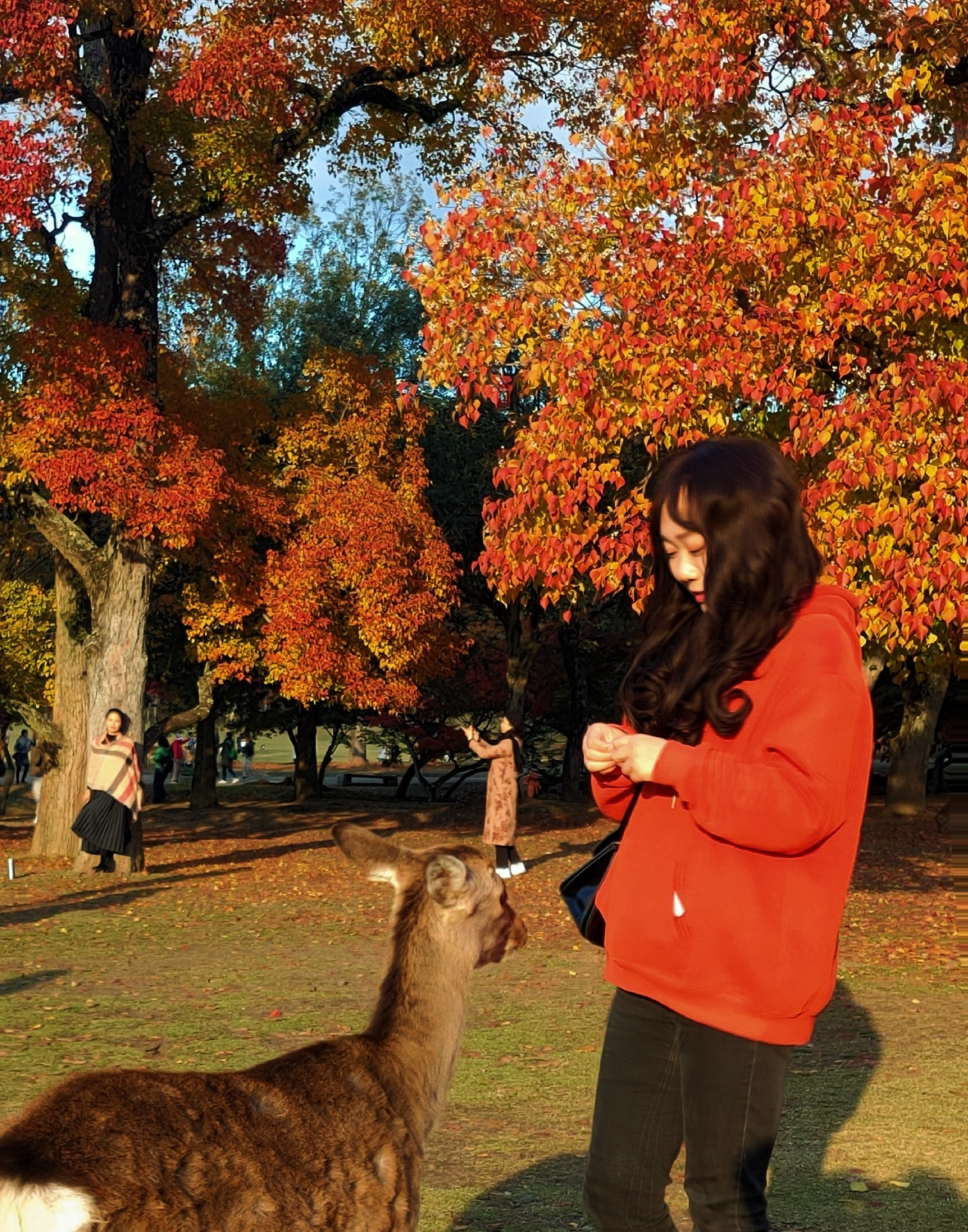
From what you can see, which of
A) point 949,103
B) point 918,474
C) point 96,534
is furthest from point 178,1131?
point 96,534

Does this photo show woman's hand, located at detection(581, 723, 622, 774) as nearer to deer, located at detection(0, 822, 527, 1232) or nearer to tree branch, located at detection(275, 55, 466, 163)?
deer, located at detection(0, 822, 527, 1232)

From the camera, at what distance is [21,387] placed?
1997 centimetres

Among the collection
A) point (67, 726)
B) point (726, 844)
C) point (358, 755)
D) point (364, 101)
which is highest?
point (364, 101)

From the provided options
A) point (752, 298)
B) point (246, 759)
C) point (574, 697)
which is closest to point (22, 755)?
point (246, 759)

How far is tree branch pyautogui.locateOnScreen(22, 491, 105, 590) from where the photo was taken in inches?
787

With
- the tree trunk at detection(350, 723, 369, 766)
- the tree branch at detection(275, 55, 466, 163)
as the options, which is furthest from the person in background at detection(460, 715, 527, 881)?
the tree trunk at detection(350, 723, 369, 766)

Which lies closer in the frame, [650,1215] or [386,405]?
[650,1215]

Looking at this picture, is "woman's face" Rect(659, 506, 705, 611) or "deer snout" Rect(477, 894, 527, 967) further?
"deer snout" Rect(477, 894, 527, 967)

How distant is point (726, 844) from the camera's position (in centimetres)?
336

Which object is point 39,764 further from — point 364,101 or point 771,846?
point 771,846

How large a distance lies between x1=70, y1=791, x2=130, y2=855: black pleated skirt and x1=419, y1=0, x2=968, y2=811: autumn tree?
555cm

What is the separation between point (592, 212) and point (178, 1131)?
443 inches

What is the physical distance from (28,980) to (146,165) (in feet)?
38.9

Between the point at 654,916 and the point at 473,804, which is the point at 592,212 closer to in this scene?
the point at 654,916
